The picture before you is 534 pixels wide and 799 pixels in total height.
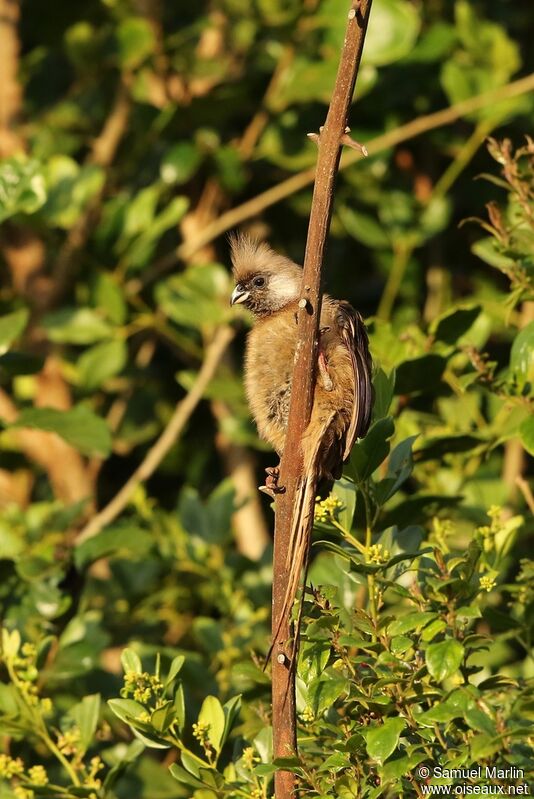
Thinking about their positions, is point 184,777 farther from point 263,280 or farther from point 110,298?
point 110,298

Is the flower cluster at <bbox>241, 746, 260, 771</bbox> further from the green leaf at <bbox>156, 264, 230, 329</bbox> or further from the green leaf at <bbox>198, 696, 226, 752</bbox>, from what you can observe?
the green leaf at <bbox>156, 264, 230, 329</bbox>

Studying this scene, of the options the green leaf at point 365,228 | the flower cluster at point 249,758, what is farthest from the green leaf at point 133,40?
the flower cluster at point 249,758

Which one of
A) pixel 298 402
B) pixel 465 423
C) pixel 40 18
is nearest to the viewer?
pixel 298 402

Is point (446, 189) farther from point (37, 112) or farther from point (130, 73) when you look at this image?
point (37, 112)

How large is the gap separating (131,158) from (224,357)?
2.88 ft

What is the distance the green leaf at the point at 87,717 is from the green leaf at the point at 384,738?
3.19 ft

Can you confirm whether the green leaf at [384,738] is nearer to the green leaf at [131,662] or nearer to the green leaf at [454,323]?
the green leaf at [131,662]

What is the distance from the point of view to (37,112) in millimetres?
5453

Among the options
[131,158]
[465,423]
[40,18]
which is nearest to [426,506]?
[465,423]

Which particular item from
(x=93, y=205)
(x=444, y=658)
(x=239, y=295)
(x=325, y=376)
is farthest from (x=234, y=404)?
(x=444, y=658)

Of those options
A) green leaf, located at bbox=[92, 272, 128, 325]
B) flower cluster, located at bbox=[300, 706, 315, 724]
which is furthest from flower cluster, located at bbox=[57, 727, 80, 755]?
green leaf, located at bbox=[92, 272, 128, 325]

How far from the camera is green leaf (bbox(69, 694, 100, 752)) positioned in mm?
2900

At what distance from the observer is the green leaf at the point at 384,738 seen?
6.78 feet

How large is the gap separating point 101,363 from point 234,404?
50cm
